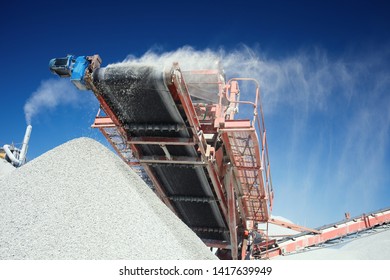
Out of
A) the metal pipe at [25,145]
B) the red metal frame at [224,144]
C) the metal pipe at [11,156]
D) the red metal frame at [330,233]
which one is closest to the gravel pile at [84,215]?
the red metal frame at [224,144]

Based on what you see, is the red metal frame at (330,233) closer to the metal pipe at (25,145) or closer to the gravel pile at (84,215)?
the gravel pile at (84,215)

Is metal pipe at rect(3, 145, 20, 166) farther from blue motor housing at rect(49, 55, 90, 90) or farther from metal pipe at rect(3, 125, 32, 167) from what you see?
blue motor housing at rect(49, 55, 90, 90)

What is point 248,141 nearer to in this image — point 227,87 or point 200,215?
point 227,87

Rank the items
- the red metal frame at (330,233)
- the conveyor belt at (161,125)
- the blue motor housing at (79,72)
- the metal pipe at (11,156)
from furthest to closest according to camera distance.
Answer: the metal pipe at (11,156) < the red metal frame at (330,233) < the blue motor housing at (79,72) < the conveyor belt at (161,125)

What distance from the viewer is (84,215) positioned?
12.7 feet

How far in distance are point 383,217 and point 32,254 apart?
987 cm

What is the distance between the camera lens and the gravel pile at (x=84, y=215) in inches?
136

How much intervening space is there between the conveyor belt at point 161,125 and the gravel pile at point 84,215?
88 centimetres

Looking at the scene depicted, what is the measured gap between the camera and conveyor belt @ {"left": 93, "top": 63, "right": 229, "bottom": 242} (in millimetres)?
4684

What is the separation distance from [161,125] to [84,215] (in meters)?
2.03

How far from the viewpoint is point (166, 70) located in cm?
452

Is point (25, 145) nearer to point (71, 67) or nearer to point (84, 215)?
point (71, 67)

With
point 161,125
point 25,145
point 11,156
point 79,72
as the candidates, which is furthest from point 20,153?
point 161,125
